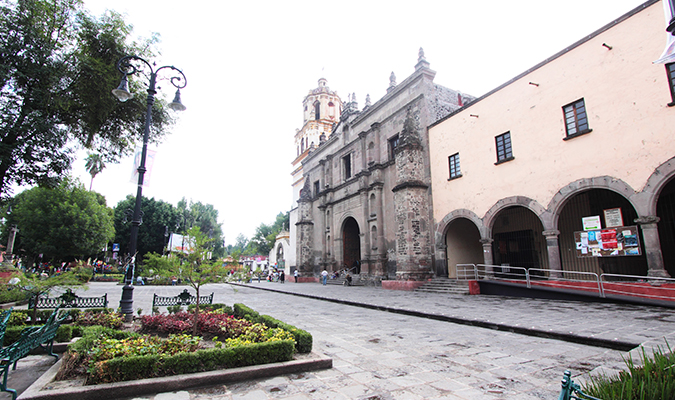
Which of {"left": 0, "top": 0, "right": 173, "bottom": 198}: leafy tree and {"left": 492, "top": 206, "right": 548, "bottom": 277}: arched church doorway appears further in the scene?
{"left": 492, "top": 206, "right": 548, "bottom": 277}: arched church doorway

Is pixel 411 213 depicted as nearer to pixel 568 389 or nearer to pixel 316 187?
pixel 316 187

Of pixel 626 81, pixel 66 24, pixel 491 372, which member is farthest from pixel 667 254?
pixel 66 24

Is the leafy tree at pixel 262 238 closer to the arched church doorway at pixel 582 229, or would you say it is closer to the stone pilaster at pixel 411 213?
A: the stone pilaster at pixel 411 213

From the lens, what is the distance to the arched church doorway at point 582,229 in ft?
45.7

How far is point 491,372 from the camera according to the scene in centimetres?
456

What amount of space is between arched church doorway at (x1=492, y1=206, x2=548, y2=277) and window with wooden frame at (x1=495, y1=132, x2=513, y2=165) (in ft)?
9.00

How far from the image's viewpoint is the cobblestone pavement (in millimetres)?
3949

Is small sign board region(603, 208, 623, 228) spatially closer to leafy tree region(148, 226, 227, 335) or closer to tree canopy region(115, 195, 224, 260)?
leafy tree region(148, 226, 227, 335)

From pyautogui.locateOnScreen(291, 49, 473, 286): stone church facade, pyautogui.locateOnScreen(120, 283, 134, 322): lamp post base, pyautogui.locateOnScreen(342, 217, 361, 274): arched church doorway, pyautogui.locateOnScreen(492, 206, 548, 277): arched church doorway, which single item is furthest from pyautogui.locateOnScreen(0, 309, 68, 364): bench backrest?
pyautogui.locateOnScreen(342, 217, 361, 274): arched church doorway

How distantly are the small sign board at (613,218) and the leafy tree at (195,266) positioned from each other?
12.6 meters

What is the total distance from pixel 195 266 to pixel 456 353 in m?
5.08

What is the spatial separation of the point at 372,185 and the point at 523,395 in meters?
19.3

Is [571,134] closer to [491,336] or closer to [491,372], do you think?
[491,336]

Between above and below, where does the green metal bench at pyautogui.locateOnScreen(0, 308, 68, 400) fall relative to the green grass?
below
